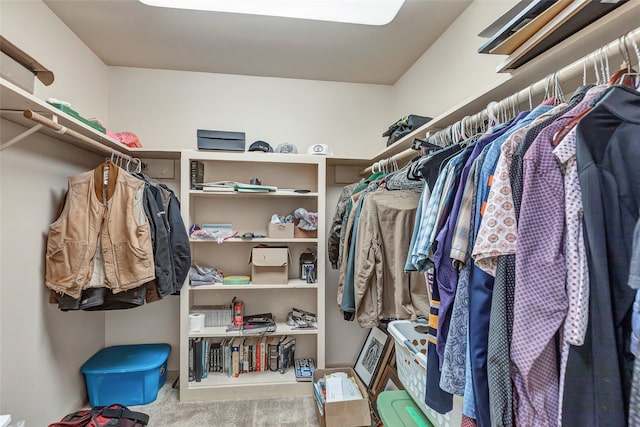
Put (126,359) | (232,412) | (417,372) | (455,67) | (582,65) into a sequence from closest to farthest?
(582,65) < (417,372) < (455,67) < (232,412) < (126,359)

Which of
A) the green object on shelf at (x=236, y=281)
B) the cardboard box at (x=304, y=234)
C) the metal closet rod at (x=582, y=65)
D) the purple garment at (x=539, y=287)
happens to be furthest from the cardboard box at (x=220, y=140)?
the purple garment at (x=539, y=287)

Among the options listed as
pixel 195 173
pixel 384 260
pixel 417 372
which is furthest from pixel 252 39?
pixel 417 372

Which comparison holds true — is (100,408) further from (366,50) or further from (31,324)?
(366,50)

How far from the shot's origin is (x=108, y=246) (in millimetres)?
1700

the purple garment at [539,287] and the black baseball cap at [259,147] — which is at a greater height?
the black baseball cap at [259,147]

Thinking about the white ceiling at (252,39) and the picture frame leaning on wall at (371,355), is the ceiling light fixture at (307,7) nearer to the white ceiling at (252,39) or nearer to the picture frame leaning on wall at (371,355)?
the white ceiling at (252,39)

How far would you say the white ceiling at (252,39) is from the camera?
1779 millimetres

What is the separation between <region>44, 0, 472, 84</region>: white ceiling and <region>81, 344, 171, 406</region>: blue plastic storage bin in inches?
88.5

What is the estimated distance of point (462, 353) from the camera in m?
0.77

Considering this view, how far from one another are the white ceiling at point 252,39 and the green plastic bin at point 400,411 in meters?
2.11

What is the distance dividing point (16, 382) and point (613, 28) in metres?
2.76

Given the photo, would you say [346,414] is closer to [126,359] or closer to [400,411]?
[400,411]

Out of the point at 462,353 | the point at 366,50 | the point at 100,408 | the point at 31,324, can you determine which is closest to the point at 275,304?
the point at 100,408

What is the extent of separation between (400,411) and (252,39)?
2.37m
